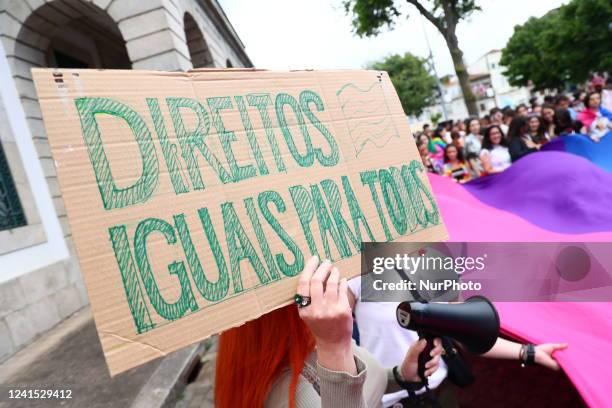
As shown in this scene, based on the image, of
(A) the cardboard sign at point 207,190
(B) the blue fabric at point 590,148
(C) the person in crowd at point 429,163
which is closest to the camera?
(A) the cardboard sign at point 207,190

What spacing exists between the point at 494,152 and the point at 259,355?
5.75 meters

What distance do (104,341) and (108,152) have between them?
0.44 meters

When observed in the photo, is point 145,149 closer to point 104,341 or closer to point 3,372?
point 104,341

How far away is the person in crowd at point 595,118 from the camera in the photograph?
7629mm

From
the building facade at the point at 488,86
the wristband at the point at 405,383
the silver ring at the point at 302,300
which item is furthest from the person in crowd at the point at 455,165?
the building facade at the point at 488,86

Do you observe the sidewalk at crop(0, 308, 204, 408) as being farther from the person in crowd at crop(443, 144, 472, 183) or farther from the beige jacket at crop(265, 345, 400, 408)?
the person in crowd at crop(443, 144, 472, 183)

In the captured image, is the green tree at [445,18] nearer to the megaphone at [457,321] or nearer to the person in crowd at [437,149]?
the person in crowd at [437,149]

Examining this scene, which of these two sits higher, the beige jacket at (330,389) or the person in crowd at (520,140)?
the person in crowd at (520,140)

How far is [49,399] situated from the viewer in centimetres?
357

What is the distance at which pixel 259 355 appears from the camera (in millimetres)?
1245

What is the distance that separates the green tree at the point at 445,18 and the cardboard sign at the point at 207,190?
57.0ft

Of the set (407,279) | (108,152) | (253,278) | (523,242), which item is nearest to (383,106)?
(407,279)

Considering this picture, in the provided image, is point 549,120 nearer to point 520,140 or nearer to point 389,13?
point 520,140
